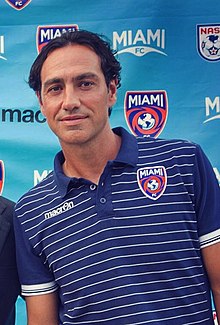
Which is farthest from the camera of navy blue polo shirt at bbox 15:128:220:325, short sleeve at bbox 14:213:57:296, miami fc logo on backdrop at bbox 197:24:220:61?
miami fc logo on backdrop at bbox 197:24:220:61

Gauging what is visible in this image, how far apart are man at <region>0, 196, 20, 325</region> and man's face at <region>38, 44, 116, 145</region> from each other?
0.27m

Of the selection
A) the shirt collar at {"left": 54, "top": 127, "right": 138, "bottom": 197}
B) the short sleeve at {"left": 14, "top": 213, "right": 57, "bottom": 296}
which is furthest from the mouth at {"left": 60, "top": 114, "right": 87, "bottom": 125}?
the short sleeve at {"left": 14, "top": 213, "right": 57, "bottom": 296}

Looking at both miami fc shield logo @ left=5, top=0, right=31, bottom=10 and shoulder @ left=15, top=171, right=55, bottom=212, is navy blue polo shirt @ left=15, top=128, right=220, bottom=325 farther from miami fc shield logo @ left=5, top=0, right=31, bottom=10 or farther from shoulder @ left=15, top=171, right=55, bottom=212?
miami fc shield logo @ left=5, top=0, right=31, bottom=10

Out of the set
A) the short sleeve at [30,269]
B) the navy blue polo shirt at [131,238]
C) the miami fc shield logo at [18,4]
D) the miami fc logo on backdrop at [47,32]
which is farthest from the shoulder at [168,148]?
the miami fc shield logo at [18,4]

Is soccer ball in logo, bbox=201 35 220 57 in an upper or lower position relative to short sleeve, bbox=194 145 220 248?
upper

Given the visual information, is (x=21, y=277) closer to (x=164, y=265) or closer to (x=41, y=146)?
(x=164, y=265)

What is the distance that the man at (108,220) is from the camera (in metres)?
1.13

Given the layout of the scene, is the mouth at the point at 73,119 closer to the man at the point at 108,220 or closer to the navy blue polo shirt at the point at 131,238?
the man at the point at 108,220

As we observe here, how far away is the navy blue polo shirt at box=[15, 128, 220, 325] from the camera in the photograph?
1.13m

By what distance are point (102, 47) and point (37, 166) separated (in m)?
0.75

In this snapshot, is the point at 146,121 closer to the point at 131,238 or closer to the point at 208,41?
the point at 208,41

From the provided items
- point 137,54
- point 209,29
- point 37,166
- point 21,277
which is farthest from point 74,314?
point 209,29

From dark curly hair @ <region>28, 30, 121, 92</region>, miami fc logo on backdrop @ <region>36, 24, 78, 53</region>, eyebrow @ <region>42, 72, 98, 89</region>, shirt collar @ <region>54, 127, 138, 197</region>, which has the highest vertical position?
miami fc logo on backdrop @ <region>36, 24, 78, 53</region>

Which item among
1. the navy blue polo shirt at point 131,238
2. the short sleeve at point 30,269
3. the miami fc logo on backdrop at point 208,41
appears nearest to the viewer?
the navy blue polo shirt at point 131,238
